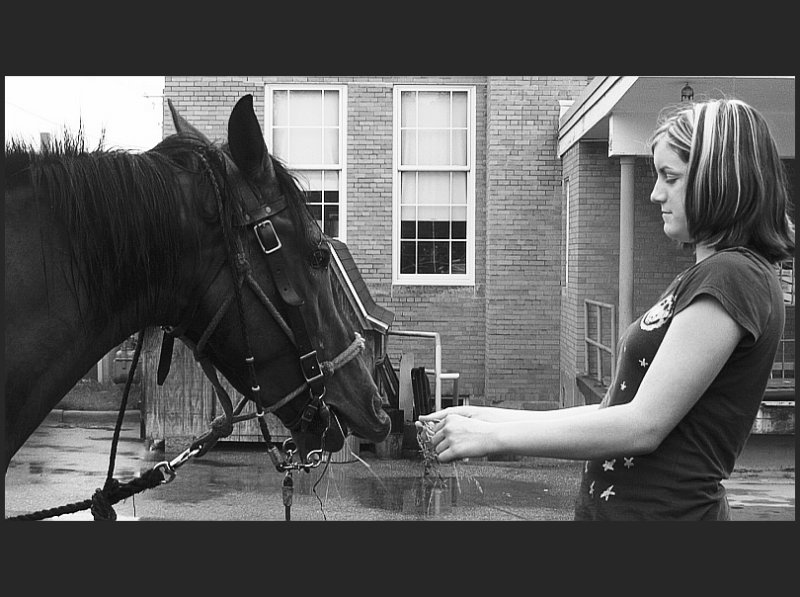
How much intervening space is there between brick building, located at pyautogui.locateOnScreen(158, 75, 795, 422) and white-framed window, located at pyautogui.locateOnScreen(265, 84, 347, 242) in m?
0.02

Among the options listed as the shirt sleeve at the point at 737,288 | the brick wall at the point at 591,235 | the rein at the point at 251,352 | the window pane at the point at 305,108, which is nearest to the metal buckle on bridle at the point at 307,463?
the rein at the point at 251,352

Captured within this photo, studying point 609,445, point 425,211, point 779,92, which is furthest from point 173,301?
point 425,211

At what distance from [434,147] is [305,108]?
171 cm

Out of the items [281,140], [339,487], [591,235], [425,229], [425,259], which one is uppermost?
[281,140]

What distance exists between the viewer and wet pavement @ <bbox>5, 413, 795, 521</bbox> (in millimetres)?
7285

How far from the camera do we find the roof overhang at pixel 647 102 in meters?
7.73

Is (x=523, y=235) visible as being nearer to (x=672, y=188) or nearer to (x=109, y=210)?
(x=109, y=210)

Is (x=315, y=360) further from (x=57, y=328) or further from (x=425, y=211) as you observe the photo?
(x=425, y=211)

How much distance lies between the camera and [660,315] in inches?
66.2

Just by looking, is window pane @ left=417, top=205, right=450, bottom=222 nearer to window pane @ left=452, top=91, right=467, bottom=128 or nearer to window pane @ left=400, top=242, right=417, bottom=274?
window pane @ left=400, top=242, right=417, bottom=274

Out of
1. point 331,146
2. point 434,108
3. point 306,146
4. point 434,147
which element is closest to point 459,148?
point 434,147

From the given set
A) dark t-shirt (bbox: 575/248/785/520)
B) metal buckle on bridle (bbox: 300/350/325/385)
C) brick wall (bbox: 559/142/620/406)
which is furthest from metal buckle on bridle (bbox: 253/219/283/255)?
brick wall (bbox: 559/142/620/406)

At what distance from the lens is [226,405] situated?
2.42m

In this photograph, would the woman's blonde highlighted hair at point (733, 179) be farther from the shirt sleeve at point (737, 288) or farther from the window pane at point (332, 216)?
the window pane at point (332, 216)
